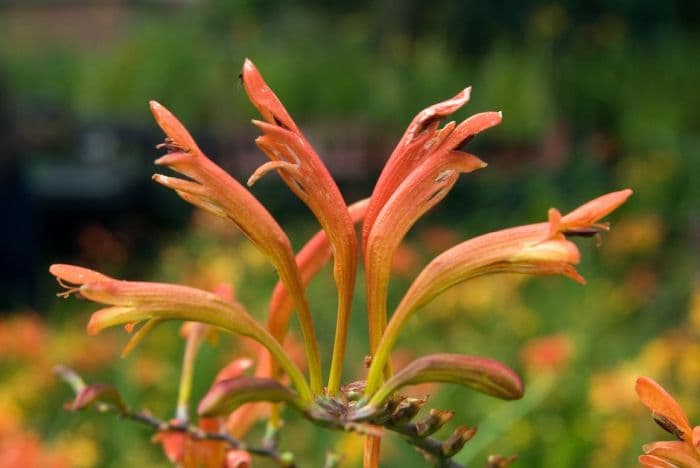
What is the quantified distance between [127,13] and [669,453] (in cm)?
831

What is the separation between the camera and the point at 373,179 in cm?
529

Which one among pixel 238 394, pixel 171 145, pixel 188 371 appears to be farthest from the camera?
pixel 188 371

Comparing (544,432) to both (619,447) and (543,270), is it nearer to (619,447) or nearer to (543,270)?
(619,447)

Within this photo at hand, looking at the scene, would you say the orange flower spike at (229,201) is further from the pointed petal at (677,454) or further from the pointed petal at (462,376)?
the pointed petal at (677,454)

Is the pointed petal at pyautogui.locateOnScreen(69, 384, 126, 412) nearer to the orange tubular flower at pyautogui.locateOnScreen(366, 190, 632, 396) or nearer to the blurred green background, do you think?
the orange tubular flower at pyautogui.locateOnScreen(366, 190, 632, 396)

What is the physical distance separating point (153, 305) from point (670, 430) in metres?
0.25

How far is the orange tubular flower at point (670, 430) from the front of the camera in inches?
18.6

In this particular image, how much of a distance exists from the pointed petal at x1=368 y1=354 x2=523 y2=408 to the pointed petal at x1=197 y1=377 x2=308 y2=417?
0.05 meters

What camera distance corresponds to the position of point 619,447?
5.84 feet

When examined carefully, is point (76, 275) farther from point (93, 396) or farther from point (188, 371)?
point (188, 371)

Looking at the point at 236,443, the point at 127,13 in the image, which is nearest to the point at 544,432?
the point at 236,443

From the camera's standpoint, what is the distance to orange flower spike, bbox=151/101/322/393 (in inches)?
19.5

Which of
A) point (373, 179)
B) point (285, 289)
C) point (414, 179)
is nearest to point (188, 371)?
point (285, 289)

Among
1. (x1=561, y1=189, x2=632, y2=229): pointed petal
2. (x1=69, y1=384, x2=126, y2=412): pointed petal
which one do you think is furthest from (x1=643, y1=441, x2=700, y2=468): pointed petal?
(x1=69, y1=384, x2=126, y2=412): pointed petal
